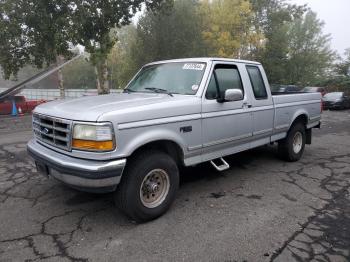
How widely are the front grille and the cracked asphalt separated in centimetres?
99

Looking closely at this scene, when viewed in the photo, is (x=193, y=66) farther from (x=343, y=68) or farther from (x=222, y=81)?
(x=343, y=68)

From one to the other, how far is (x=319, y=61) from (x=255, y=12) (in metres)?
16.8

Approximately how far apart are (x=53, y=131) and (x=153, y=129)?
3.96ft

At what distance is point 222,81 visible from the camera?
198 inches

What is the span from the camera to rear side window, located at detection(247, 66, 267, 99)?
18.6ft

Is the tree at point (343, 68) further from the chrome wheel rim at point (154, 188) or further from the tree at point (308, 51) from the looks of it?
the chrome wheel rim at point (154, 188)

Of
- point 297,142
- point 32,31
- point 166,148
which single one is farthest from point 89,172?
point 32,31

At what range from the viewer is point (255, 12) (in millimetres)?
34656

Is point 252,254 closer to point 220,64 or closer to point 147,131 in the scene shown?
point 147,131

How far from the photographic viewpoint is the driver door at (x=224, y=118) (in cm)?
463

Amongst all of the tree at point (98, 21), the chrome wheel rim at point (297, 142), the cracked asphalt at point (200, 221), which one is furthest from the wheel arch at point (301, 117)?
the tree at point (98, 21)

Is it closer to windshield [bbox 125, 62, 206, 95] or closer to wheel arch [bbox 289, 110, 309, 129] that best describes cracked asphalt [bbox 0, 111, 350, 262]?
wheel arch [bbox 289, 110, 309, 129]

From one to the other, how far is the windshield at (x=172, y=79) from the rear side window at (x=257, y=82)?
48.0 inches

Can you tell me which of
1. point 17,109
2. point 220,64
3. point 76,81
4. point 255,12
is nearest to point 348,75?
point 255,12
